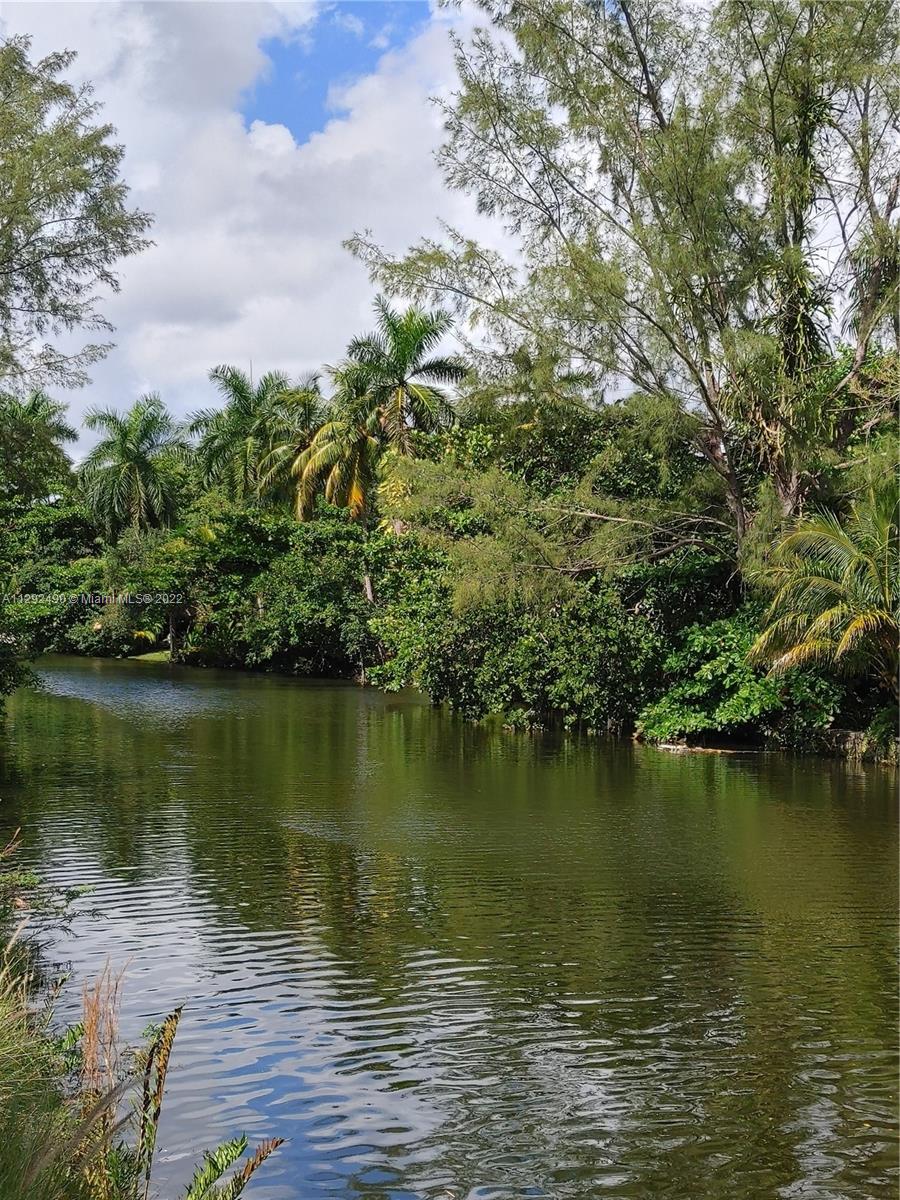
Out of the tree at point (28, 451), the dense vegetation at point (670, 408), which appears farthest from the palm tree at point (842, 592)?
the tree at point (28, 451)

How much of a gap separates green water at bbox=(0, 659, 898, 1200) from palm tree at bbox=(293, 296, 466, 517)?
17990 mm

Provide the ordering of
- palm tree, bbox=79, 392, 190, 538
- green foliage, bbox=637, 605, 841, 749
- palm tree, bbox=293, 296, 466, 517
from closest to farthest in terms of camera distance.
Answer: green foliage, bbox=637, 605, 841, 749, palm tree, bbox=293, 296, 466, 517, palm tree, bbox=79, 392, 190, 538

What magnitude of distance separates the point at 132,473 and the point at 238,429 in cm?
426

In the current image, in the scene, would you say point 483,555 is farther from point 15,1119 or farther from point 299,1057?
point 15,1119

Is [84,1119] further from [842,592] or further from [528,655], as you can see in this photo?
[528,655]

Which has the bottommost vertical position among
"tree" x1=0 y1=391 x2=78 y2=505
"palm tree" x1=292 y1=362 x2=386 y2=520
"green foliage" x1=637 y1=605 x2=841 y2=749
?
"green foliage" x1=637 y1=605 x2=841 y2=749

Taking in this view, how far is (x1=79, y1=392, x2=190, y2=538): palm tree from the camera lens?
45.4m

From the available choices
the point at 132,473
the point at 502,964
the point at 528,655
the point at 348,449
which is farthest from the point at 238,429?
the point at 502,964

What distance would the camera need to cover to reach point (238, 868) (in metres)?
11.4

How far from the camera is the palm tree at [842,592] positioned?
16.8 metres

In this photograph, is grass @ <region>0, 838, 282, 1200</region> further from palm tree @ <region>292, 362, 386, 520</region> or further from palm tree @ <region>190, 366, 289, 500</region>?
palm tree @ <region>190, 366, 289, 500</region>

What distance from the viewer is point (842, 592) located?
17031mm

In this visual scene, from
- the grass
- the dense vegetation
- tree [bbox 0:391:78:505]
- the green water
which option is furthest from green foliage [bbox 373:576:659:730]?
the grass

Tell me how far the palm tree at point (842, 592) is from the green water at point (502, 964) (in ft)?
5.91
